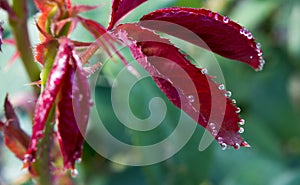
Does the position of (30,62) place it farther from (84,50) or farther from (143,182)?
(143,182)

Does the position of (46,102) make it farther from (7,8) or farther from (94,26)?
(7,8)

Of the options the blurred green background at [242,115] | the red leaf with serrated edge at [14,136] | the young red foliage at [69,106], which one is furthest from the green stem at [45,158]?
the blurred green background at [242,115]

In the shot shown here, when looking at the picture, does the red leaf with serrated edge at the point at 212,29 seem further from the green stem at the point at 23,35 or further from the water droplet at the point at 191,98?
the green stem at the point at 23,35

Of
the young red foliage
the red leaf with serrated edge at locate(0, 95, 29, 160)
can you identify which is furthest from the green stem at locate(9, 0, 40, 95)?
the young red foliage

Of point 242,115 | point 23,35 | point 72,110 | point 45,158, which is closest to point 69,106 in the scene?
point 72,110

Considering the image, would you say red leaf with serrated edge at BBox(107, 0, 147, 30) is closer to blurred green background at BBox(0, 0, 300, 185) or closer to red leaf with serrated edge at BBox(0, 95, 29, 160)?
red leaf with serrated edge at BBox(0, 95, 29, 160)
